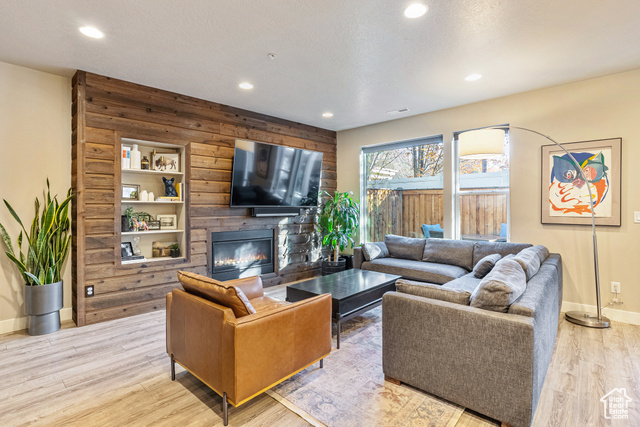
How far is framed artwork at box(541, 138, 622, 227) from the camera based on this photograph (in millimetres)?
3363

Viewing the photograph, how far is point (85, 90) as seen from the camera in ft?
10.6

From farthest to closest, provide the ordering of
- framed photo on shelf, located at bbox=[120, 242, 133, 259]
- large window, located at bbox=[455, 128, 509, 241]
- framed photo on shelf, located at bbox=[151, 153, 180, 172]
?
large window, located at bbox=[455, 128, 509, 241]
framed photo on shelf, located at bbox=[151, 153, 180, 172]
framed photo on shelf, located at bbox=[120, 242, 133, 259]

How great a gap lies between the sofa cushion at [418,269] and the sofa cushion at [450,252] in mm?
93

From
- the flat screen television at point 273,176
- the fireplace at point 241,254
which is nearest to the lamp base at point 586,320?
the flat screen television at point 273,176

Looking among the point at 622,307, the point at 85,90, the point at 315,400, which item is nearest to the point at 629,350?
the point at 622,307

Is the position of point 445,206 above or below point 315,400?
above

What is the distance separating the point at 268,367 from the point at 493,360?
1.24m

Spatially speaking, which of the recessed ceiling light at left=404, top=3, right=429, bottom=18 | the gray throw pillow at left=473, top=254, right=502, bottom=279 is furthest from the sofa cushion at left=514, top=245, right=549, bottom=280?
the recessed ceiling light at left=404, top=3, right=429, bottom=18

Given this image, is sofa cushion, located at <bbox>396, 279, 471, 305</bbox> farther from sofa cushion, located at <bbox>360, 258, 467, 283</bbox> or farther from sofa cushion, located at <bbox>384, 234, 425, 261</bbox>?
sofa cushion, located at <bbox>384, 234, 425, 261</bbox>

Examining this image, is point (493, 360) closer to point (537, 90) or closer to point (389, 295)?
point (389, 295)

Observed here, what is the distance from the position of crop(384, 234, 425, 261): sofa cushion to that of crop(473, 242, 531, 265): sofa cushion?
724 millimetres

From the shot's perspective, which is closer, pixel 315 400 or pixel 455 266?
pixel 315 400

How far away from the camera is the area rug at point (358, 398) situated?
1.84 metres

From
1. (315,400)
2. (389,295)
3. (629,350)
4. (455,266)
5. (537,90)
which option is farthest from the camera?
(455,266)
